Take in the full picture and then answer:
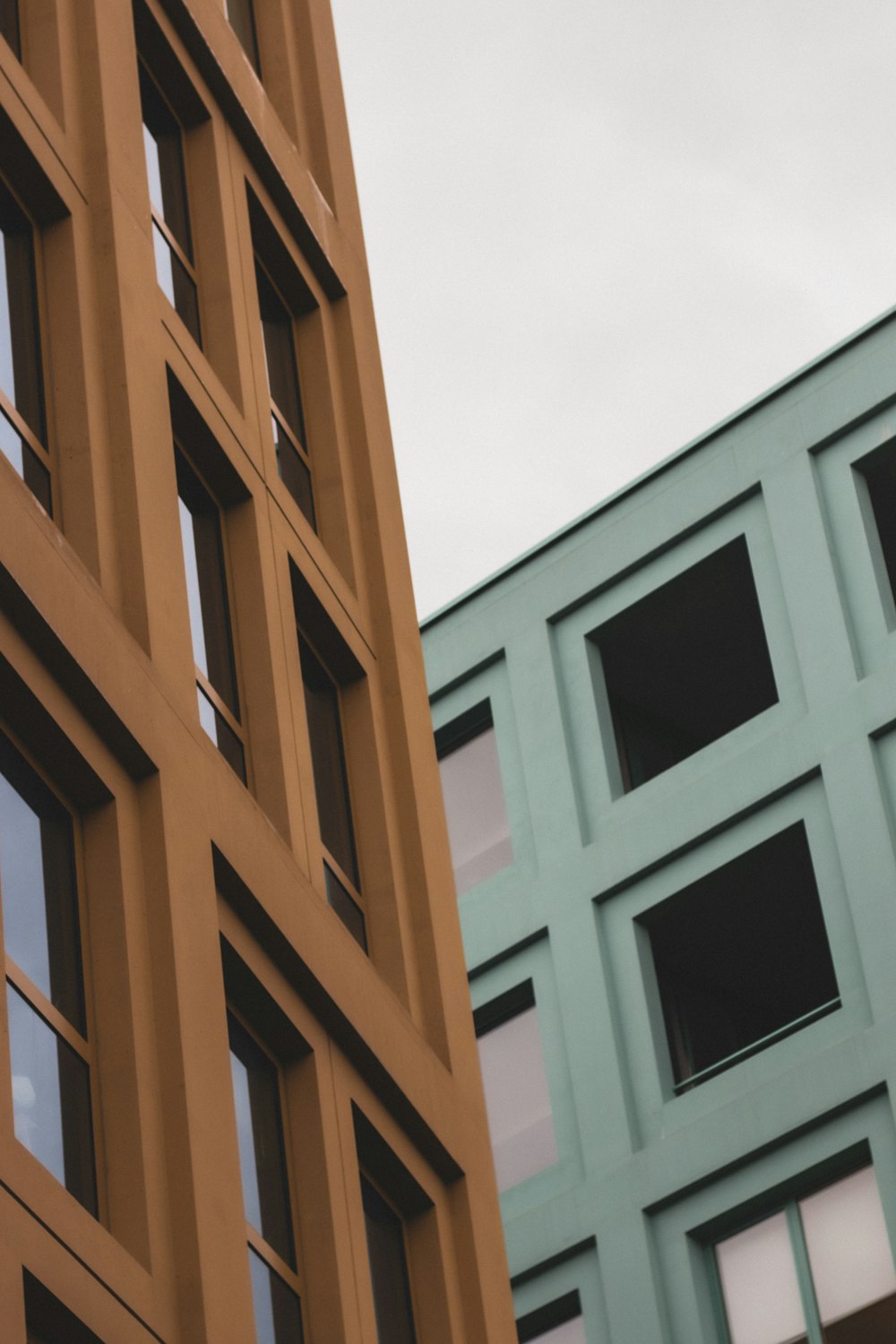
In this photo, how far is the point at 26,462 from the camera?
1689cm

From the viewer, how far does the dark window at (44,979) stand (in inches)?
545

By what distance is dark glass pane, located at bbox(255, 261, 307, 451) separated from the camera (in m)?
23.3

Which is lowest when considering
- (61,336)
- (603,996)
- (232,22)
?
(61,336)

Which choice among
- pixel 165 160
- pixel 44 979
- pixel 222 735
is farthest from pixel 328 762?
pixel 44 979

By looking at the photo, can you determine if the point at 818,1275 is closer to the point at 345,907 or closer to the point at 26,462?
the point at 345,907

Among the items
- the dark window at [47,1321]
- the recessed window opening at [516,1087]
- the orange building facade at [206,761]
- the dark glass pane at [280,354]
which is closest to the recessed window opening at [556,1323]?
the recessed window opening at [516,1087]

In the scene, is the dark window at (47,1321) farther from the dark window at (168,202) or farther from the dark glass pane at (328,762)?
the dark window at (168,202)

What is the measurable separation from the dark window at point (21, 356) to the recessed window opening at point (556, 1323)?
16.6 metres

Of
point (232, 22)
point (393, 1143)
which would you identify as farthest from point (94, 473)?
point (232, 22)

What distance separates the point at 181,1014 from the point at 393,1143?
417 centimetres

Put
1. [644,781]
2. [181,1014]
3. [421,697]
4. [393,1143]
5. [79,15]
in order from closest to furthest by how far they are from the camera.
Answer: [181,1014] < [393,1143] < [79,15] < [421,697] < [644,781]

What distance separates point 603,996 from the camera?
31.7 meters

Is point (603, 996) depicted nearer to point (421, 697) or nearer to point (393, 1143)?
point (421, 697)

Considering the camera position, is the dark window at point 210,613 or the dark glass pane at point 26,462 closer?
the dark glass pane at point 26,462
